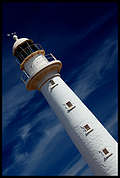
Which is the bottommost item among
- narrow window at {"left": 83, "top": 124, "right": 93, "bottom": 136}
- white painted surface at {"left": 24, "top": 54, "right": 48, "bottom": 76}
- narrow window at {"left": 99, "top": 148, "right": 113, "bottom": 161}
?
narrow window at {"left": 99, "top": 148, "right": 113, "bottom": 161}

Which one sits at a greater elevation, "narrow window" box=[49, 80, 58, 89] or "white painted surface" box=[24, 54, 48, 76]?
"white painted surface" box=[24, 54, 48, 76]

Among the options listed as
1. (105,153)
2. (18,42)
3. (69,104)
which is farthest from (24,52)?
(105,153)

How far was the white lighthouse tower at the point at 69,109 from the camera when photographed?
51.3ft

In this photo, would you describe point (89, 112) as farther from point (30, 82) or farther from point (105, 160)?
point (30, 82)

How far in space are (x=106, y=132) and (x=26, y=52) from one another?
9559mm

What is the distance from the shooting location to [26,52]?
20109mm

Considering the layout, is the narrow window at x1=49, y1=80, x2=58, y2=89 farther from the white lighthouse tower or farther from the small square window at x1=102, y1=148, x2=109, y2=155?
the small square window at x1=102, y1=148, x2=109, y2=155

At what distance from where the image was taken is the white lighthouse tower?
15621 mm

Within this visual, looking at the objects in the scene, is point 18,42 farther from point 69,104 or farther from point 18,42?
point 69,104

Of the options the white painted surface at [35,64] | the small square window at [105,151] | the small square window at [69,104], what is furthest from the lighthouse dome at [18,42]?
the small square window at [105,151]

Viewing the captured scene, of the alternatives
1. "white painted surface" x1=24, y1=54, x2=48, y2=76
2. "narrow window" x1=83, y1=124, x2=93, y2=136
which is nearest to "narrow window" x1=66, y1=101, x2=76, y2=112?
"narrow window" x1=83, y1=124, x2=93, y2=136

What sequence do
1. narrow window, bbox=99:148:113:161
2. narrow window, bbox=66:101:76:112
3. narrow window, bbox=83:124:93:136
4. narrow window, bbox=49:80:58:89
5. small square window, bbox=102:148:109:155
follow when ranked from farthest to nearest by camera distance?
narrow window, bbox=49:80:58:89
narrow window, bbox=66:101:76:112
narrow window, bbox=83:124:93:136
small square window, bbox=102:148:109:155
narrow window, bbox=99:148:113:161

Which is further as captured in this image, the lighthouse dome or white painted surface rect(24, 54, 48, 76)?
the lighthouse dome

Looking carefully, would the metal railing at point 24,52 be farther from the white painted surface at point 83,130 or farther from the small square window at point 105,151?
the small square window at point 105,151
